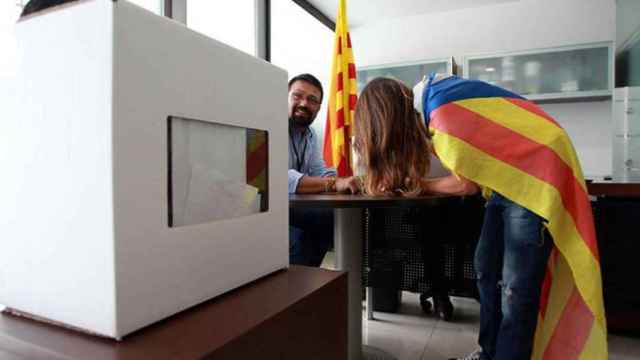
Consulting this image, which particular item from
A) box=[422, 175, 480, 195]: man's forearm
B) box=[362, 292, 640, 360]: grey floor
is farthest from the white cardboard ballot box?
box=[362, 292, 640, 360]: grey floor

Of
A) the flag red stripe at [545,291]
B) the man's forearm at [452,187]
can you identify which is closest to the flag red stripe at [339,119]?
the man's forearm at [452,187]

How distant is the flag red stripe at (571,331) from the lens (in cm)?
125

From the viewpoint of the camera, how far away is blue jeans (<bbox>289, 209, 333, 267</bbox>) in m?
1.89

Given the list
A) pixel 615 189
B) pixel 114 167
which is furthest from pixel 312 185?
pixel 615 189

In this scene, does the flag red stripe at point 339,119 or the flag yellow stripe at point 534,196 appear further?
the flag red stripe at point 339,119

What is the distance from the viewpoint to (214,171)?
16.4 inches

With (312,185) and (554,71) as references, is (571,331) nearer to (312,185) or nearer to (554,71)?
(312,185)

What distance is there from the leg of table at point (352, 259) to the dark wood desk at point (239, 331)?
1038 mm

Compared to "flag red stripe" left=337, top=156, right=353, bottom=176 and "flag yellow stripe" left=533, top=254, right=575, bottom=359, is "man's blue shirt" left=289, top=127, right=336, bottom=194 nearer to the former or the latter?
"flag red stripe" left=337, top=156, right=353, bottom=176

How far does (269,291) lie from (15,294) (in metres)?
0.25

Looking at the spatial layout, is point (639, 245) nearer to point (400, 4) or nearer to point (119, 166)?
point (119, 166)

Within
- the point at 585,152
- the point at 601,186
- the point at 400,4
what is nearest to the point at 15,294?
the point at 601,186

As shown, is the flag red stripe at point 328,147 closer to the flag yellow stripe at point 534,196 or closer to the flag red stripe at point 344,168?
the flag red stripe at point 344,168

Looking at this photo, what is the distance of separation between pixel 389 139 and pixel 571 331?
838 millimetres
